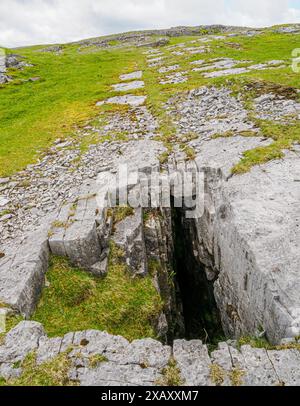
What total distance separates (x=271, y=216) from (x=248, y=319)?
9.71 ft

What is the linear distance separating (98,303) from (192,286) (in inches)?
263

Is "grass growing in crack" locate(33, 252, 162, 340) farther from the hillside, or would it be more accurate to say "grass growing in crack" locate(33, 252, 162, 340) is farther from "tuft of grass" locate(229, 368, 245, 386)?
"tuft of grass" locate(229, 368, 245, 386)

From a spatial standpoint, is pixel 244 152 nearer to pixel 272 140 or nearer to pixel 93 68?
pixel 272 140

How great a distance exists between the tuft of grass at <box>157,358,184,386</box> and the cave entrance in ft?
21.4

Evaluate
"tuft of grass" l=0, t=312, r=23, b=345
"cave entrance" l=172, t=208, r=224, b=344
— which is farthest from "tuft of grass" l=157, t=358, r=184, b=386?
"cave entrance" l=172, t=208, r=224, b=344

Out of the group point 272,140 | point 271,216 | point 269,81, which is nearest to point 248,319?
point 271,216

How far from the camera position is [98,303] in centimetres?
1002

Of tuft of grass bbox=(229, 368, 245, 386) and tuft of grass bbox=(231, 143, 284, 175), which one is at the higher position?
tuft of grass bbox=(231, 143, 284, 175)

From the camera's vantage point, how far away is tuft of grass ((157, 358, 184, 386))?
6559mm

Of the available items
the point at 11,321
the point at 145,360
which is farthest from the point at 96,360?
the point at 11,321

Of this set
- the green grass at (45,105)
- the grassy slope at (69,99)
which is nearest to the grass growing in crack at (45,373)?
the grassy slope at (69,99)

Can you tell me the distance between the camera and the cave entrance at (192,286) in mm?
13828

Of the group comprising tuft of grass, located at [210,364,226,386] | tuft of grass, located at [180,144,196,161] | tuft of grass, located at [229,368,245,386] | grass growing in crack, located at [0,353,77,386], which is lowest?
grass growing in crack, located at [0,353,77,386]

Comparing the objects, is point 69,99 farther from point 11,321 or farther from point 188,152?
point 11,321
